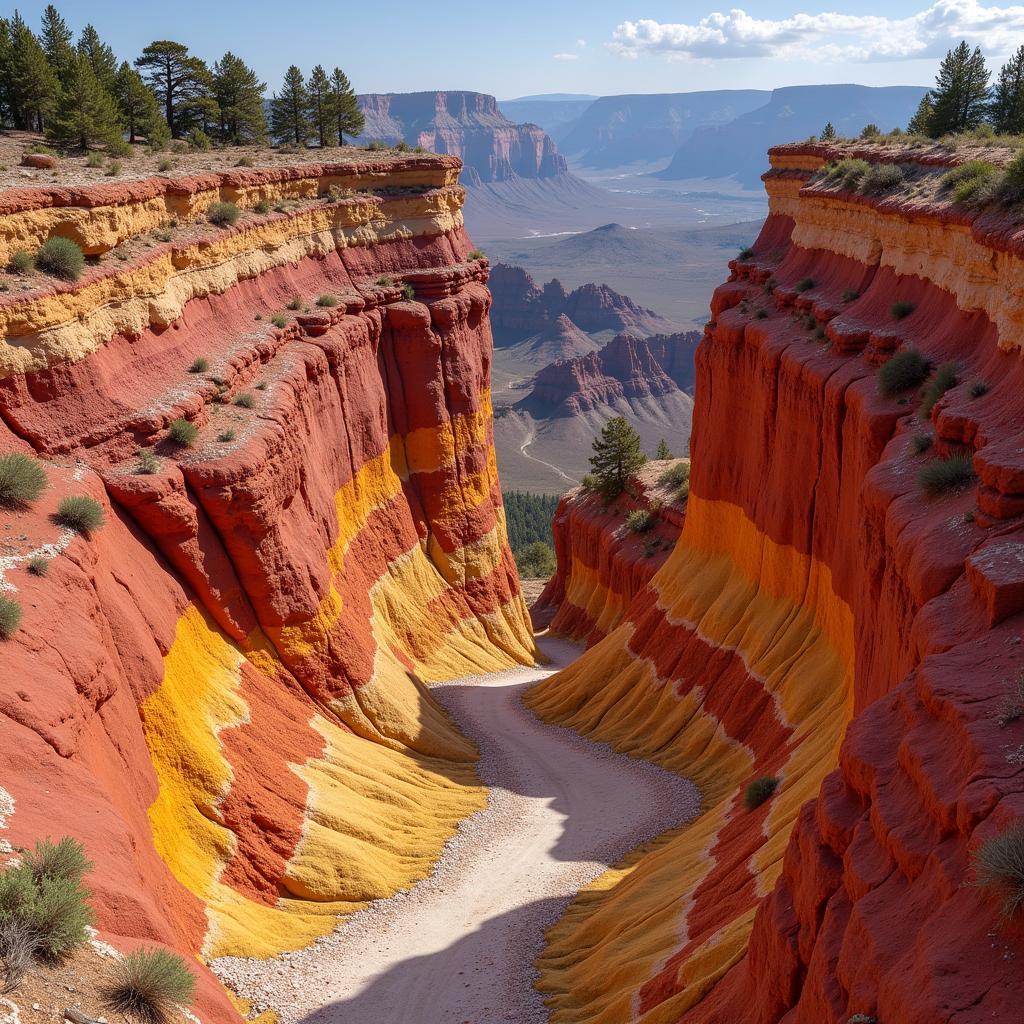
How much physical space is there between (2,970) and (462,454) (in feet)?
138

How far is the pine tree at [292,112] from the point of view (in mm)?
70250

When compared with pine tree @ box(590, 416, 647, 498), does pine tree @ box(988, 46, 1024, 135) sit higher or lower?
higher

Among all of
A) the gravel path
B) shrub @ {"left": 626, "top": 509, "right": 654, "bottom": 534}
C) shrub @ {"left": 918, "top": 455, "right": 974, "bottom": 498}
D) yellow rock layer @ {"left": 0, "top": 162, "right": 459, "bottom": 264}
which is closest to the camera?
shrub @ {"left": 918, "top": 455, "right": 974, "bottom": 498}

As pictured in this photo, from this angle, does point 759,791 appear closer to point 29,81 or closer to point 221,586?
point 221,586

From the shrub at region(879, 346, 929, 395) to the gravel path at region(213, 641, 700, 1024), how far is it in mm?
13727

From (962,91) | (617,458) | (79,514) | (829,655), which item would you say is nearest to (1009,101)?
(962,91)

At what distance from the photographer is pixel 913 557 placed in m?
17.7

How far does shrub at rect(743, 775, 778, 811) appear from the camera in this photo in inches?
→ 1021

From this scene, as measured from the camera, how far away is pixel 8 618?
738 inches

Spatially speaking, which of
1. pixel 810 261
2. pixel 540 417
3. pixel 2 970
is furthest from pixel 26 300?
pixel 540 417

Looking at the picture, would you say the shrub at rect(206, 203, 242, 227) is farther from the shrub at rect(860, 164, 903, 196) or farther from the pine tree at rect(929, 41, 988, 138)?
the pine tree at rect(929, 41, 988, 138)

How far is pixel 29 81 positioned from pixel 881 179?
119 feet

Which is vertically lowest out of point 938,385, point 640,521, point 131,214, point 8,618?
point 640,521

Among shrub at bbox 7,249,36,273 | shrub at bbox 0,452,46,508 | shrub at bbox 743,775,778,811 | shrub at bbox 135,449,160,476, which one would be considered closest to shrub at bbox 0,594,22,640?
shrub at bbox 0,452,46,508
